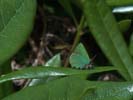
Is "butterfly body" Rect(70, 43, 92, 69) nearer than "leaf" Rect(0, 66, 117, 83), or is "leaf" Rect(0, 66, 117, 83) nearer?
"leaf" Rect(0, 66, 117, 83)

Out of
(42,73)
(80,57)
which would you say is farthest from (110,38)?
(42,73)

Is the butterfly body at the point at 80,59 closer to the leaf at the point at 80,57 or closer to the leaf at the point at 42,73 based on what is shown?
the leaf at the point at 80,57

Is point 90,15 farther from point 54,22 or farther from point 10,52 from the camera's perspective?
point 54,22

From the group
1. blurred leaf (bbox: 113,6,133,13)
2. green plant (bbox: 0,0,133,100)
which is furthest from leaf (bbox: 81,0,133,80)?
blurred leaf (bbox: 113,6,133,13)

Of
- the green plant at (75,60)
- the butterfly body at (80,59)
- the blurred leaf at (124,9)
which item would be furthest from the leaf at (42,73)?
the blurred leaf at (124,9)

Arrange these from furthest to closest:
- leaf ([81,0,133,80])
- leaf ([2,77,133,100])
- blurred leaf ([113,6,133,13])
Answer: blurred leaf ([113,6,133,13]) → leaf ([81,0,133,80]) → leaf ([2,77,133,100])

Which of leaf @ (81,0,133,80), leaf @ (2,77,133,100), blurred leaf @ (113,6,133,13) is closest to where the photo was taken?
leaf @ (2,77,133,100)

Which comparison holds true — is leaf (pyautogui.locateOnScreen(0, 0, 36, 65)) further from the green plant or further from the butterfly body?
the butterfly body

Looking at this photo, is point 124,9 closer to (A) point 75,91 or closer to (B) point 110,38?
(B) point 110,38
